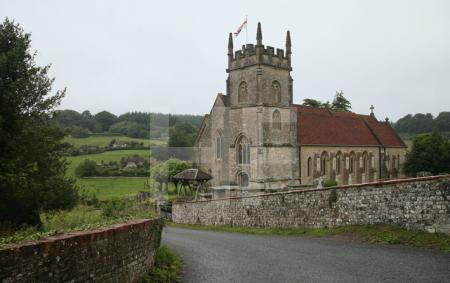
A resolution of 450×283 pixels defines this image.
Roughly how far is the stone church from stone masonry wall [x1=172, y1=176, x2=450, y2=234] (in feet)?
38.0

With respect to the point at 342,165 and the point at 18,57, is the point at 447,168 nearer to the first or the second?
the point at 342,165

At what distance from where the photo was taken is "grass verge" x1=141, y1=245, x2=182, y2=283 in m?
9.01

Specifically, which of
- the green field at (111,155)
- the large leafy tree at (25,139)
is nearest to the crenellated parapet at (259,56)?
the large leafy tree at (25,139)

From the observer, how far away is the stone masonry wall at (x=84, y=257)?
5.02 meters

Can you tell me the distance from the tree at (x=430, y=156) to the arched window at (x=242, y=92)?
2595 centimetres

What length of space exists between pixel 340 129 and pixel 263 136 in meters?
14.1

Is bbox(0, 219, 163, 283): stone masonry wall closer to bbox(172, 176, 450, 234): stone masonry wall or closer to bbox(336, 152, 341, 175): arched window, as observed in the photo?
bbox(172, 176, 450, 234): stone masonry wall

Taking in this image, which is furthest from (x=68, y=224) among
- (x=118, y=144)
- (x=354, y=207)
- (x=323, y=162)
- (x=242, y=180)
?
(x=118, y=144)

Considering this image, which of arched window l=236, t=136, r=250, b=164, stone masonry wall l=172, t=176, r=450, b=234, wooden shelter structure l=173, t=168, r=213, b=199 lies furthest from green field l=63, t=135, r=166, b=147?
stone masonry wall l=172, t=176, r=450, b=234

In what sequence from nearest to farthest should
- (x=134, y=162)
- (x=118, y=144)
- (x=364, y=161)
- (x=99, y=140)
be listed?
1. (x=364, y=161)
2. (x=134, y=162)
3. (x=118, y=144)
4. (x=99, y=140)

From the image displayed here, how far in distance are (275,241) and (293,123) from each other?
937 inches

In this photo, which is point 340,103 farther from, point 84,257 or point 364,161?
point 84,257

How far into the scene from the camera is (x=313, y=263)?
416 inches

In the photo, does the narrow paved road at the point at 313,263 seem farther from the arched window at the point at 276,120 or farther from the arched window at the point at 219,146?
the arched window at the point at 219,146
